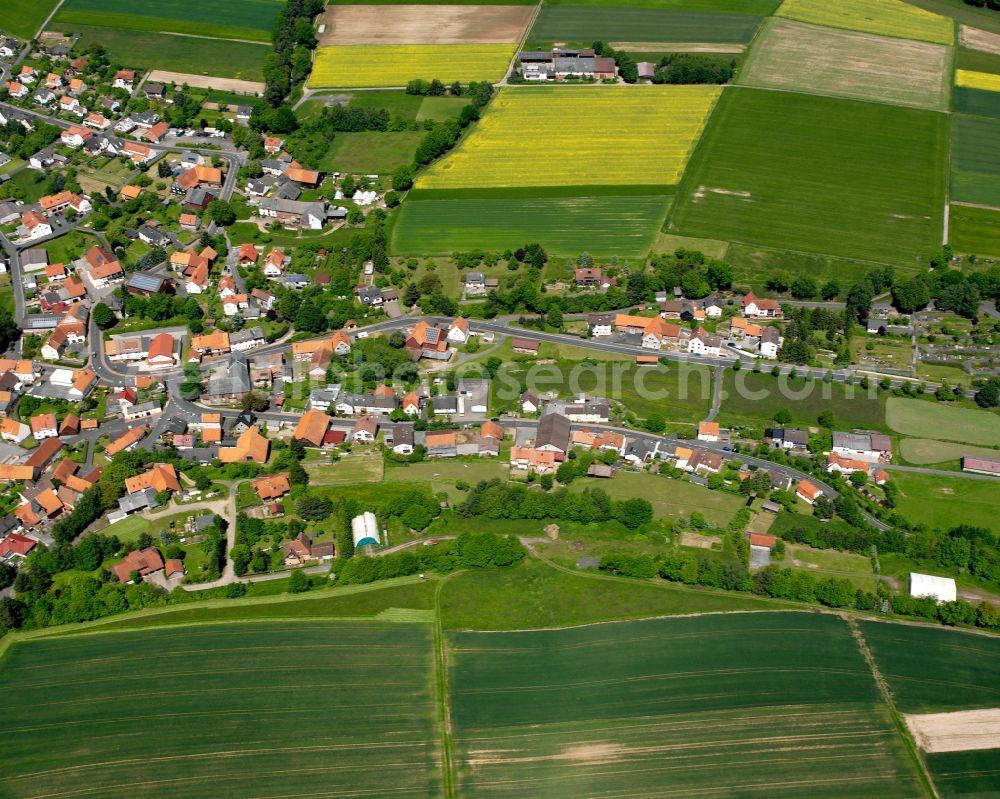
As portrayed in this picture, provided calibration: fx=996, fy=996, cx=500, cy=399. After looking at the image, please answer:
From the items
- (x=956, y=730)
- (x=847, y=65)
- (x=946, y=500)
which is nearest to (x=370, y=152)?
(x=847, y=65)

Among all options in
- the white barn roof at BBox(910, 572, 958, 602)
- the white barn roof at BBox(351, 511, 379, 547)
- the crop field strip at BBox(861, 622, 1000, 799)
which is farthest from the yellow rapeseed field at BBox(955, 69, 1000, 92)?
the white barn roof at BBox(351, 511, 379, 547)

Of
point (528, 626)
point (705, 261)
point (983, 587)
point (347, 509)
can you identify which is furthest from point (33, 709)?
point (705, 261)

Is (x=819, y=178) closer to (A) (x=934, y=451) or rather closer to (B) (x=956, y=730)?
(A) (x=934, y=451)

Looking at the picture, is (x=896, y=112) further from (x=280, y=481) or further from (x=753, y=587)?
(x=280, y=481)

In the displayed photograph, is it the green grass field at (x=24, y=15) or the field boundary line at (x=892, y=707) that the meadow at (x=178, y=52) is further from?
the field boundary line at (x=892, y=707)

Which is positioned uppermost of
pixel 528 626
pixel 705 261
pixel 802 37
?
pixel 802 37

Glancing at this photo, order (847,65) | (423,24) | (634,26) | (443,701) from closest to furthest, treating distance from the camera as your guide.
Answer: (443,701) → (847,65) → (634,26) → (423,24)

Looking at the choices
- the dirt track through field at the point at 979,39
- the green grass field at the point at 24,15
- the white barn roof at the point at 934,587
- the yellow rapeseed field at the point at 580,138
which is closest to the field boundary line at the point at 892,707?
the white barn roof at the point at 934,587

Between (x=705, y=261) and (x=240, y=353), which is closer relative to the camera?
(x=240, y=353)
